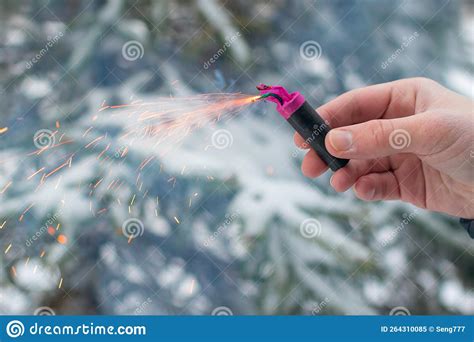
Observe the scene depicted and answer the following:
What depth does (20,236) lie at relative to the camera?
140cm

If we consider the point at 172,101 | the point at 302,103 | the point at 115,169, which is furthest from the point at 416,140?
the point at 115,169

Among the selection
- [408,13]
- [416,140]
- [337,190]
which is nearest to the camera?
[416,140]

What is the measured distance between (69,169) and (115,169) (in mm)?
107

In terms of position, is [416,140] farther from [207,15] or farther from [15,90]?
[15,90]
